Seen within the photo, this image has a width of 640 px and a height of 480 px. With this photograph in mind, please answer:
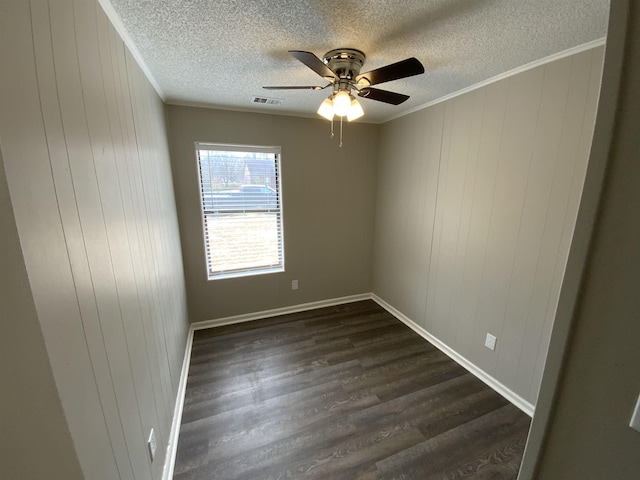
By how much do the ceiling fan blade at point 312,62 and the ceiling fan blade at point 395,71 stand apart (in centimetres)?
21

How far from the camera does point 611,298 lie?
0.50 metres

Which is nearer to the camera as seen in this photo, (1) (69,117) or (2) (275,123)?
(1) (69,117)

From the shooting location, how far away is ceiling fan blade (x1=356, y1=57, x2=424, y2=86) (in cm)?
126

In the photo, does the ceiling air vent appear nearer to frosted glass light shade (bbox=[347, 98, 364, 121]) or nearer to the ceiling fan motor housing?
the ceiling fan motor housing

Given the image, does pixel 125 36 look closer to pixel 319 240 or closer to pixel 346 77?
pixel 346 77

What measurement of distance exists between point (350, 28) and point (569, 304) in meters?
1.52

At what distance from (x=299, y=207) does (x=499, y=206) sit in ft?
6.62

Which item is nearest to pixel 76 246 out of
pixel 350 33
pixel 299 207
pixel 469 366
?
pixel 350 33

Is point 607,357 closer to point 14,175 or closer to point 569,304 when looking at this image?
point 569,304

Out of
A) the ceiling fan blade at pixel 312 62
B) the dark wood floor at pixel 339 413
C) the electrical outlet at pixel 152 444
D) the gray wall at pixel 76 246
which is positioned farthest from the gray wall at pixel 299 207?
the electrical outlet at pixel 152 444

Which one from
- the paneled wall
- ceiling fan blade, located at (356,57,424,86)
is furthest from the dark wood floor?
ceiling fan blade, located at (356,57,424,86)

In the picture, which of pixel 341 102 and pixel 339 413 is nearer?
pixel 341 102

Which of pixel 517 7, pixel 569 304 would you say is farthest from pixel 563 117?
pixel 569 304

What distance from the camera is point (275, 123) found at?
284 centimetres
